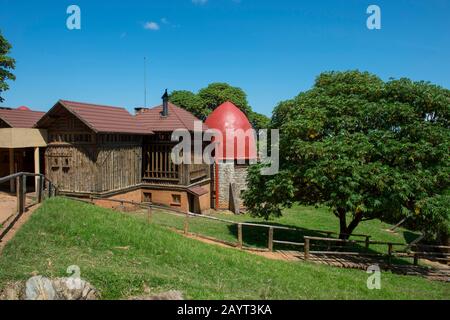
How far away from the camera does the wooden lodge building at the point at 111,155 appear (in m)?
18.3

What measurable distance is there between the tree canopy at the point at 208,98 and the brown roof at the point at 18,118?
28.2 metres

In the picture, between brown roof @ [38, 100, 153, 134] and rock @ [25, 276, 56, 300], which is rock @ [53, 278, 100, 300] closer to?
rock @ [25, 276, 56, 300]

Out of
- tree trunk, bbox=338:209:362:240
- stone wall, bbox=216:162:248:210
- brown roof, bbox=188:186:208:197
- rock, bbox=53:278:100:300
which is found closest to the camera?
rock, bbox=53:278:100:300

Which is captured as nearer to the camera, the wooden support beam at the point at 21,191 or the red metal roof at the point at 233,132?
the wooden support beam at the point at 21,191

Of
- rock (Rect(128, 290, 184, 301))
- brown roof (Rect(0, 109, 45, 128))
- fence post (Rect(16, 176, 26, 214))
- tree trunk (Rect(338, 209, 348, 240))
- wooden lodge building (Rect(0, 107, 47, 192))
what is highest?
brown roof (Rect(0, 109, 45, 128))

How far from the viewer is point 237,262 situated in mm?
10312

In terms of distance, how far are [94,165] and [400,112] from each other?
15.9 meters

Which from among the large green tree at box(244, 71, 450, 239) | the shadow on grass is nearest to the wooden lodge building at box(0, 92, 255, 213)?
the shadow on grass

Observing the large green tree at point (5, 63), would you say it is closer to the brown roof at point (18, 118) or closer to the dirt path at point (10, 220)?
the brown roof at point (18, 118)

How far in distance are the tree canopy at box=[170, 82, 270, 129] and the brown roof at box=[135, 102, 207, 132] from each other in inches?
942

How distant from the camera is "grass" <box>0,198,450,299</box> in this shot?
6.76 meters

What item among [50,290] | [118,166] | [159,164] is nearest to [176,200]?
[159,164]

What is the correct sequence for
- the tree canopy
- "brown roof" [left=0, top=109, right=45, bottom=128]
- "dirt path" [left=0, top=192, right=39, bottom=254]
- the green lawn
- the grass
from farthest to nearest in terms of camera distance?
the tree canopy
"brown roof" [left=0, top=109, right=45, bottom=128]
the green lawn
"dirt path" [left=0, top=192, right=39, bottom=254]
the grass

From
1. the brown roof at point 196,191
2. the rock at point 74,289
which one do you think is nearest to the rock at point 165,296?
the rock at point 74,289
